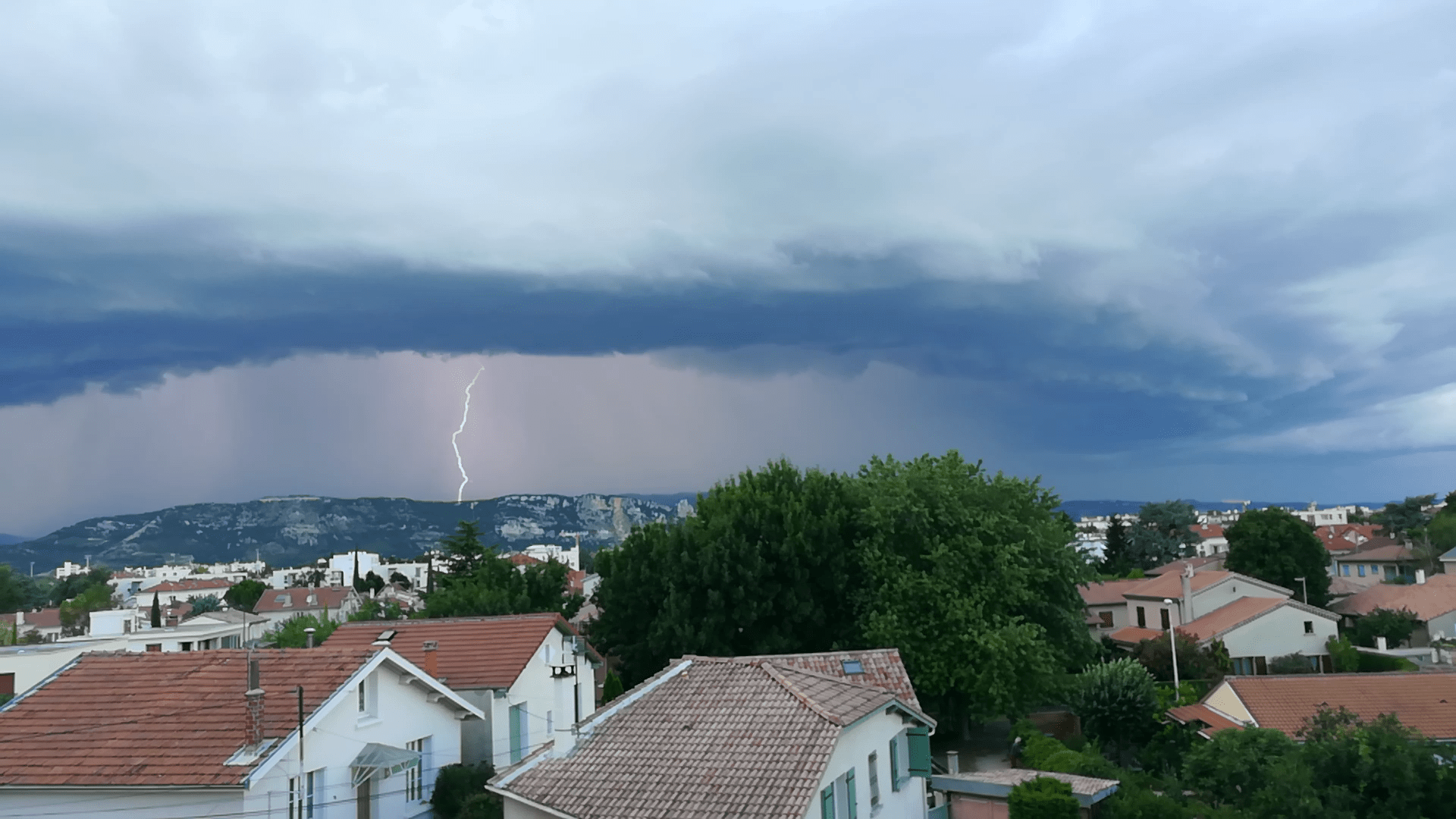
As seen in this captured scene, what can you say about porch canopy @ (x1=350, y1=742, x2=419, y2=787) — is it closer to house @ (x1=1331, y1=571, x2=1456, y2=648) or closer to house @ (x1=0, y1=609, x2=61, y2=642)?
house @ (x1=1331, y1=571, x2=1456, y2=648)

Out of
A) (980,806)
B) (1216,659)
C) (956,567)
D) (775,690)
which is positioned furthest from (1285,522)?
(775,690)

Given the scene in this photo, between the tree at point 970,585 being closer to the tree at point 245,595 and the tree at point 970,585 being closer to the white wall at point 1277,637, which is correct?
the white wall at point 1277,637

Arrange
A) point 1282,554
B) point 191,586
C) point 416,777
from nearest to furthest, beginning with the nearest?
point 416,777
point 1282,554
point 191,586

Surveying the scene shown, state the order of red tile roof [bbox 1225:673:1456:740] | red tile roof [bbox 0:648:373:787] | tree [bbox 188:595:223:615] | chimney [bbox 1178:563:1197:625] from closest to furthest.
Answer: red tile roof [bbox 0:648:373:787], red tile roof [bbox 1225:673:1456:740], chimney [bbox 1178:563:1197:625], tree [bbox 188:595:223:615]

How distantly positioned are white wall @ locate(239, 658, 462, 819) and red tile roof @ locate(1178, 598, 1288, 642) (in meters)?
42.2

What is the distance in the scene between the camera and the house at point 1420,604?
61781 mm

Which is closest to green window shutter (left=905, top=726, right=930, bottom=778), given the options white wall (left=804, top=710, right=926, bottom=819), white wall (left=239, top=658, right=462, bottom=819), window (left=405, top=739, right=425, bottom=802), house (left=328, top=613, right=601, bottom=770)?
white wall (left=804, top=710, right=926, bottom=819)

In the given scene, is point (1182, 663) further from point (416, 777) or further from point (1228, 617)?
point (416, 777)

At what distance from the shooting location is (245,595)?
128 meters

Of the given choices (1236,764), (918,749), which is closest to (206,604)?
(918,749)

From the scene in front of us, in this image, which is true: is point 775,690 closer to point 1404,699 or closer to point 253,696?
point 253,696

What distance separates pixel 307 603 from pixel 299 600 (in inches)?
70.7

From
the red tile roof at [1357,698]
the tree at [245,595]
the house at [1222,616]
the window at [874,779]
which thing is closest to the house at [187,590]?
the tree at [245,595]

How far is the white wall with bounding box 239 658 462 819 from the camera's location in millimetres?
20609
